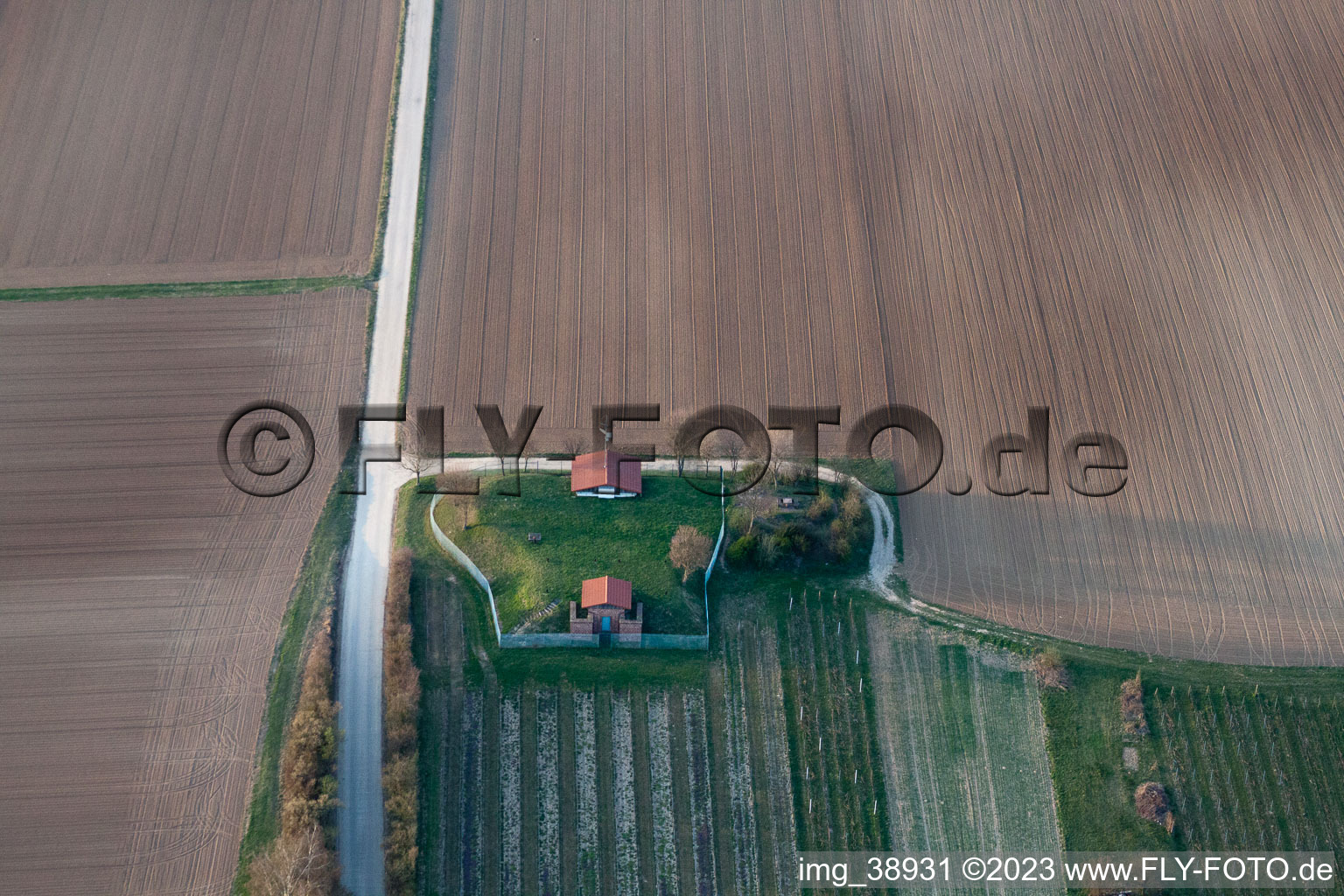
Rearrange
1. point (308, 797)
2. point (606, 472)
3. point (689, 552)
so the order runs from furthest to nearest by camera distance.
→ point (606, 472), point (689, 552), point (308, 797)

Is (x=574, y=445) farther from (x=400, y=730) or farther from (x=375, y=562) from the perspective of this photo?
(x=400, y=730)

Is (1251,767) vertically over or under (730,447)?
under

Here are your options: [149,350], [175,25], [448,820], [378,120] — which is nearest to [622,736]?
[448,820]

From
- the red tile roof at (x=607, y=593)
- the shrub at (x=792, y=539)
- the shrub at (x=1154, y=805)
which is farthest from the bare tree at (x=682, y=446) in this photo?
the shrub at (x=1154, y=805)

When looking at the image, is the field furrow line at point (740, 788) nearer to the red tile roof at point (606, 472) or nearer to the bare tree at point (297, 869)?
the red tile roof at point (606, 472)

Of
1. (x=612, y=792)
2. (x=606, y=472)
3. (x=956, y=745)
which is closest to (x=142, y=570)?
(x=606, y=472)

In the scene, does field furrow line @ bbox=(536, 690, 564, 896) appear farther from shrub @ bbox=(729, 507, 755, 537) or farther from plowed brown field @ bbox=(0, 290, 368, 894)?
shrub @ bbox=(729, 507, 755, 537)
